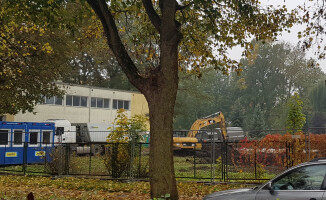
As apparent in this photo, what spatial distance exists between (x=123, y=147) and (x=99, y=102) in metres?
32.6

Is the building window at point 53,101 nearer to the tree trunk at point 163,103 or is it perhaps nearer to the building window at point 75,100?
the building window at point 75,100

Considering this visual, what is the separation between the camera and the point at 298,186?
782 cm

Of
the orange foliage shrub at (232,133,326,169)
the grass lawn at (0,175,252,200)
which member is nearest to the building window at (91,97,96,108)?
the grass lawn at (0,175,252,200)

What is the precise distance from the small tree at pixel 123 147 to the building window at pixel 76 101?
96.0 feet

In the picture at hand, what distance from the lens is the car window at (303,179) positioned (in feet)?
24.9

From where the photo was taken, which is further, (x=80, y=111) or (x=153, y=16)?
(x=80, y=111)

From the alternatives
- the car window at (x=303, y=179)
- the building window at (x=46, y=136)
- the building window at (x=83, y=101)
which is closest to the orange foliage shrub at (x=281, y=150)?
the car window at (x=303, y=179)

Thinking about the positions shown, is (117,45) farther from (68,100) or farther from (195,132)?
(68,100)

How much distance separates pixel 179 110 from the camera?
64062 mm

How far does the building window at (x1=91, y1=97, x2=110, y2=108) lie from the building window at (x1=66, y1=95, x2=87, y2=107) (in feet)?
3.50

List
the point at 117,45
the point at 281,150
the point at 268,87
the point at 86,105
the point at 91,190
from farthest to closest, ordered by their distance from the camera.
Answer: the point at 268,87
the point at 86,105
the point at 281,150
the point at 91,190
the point at 117,45

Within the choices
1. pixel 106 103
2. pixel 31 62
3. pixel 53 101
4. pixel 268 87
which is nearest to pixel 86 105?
pixel 106 103

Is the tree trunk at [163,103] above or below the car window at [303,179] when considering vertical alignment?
above

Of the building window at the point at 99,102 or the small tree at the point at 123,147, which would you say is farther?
the building window at the point at 99,102
